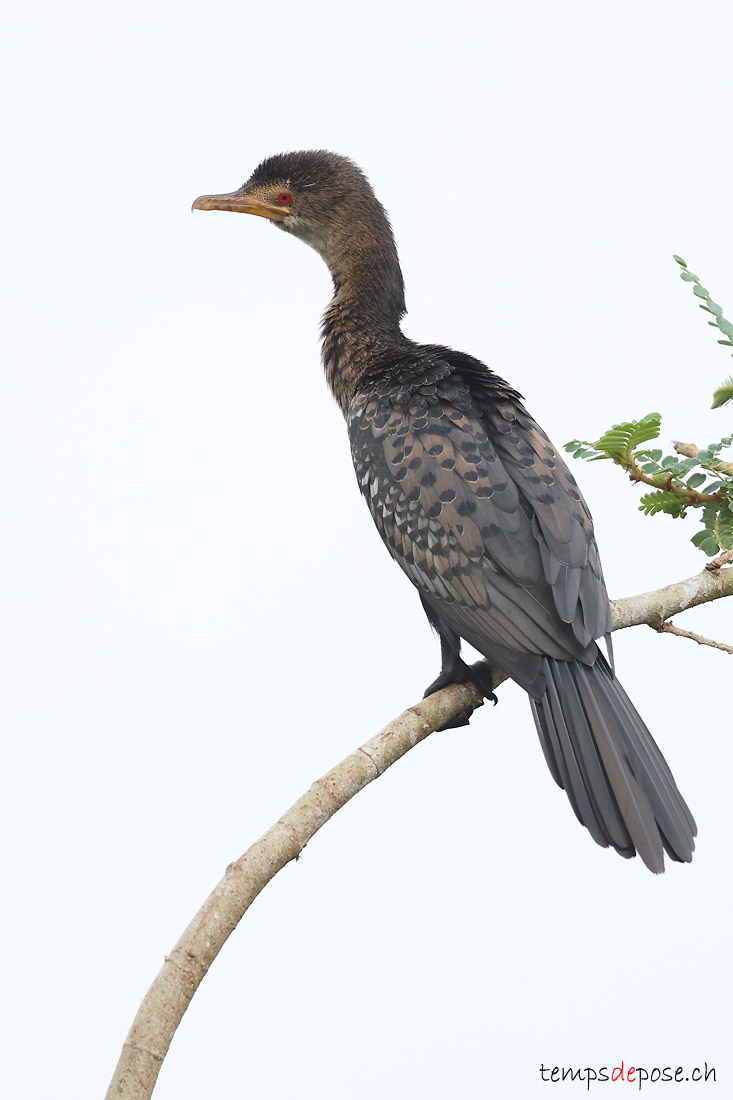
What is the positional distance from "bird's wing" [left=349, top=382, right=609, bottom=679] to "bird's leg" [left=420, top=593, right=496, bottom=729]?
0.54ft

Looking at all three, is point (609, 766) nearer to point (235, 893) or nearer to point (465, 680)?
point (465, 680)

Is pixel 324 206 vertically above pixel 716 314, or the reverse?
pixel 324 206

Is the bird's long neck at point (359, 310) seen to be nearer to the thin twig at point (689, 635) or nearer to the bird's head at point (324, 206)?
the bird's head at point (324, 206)

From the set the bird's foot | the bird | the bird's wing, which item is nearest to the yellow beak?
the bird

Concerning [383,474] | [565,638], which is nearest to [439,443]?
[383,474]

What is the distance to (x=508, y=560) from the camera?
119 inches

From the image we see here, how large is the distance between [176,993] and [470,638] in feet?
3.96

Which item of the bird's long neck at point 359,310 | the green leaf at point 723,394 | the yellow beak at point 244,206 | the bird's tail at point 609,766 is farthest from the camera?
the yellow beak at point 244,206

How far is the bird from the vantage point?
2.75 metres

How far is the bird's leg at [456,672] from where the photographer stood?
3215mm

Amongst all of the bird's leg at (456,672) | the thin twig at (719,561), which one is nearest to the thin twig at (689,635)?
the thin twig at (719,561)

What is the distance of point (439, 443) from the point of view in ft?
10.5

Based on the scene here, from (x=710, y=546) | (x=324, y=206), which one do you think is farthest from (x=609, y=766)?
(x=324, y=206)

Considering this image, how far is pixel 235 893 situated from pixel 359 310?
217cm
